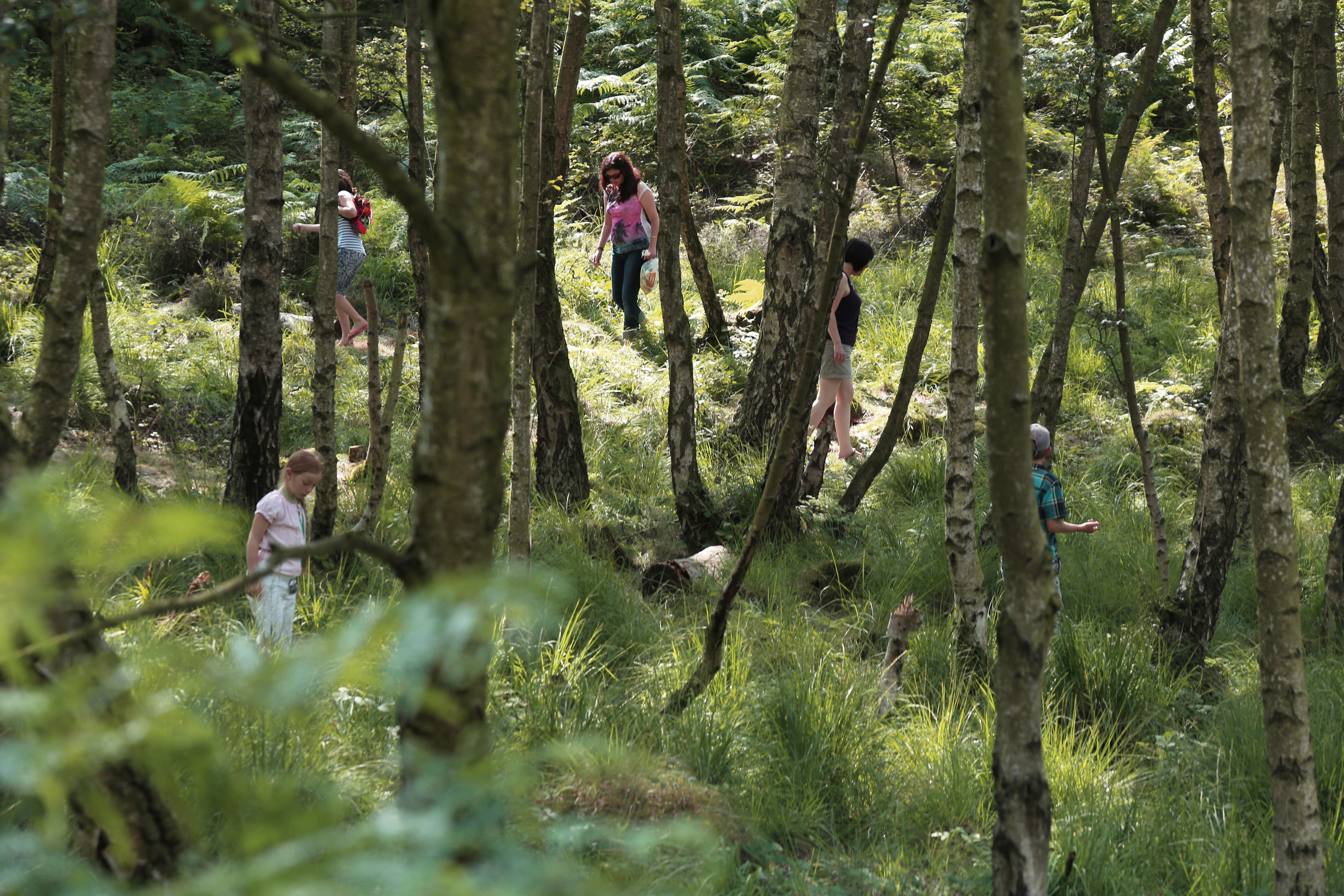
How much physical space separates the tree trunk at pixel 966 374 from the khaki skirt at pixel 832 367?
3.22m

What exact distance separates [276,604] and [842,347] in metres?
4.98

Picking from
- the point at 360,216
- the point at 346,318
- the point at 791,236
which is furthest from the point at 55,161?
the point at 791,236

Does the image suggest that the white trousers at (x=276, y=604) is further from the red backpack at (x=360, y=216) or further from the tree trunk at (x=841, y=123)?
the red backpack at (x=360, y=216)

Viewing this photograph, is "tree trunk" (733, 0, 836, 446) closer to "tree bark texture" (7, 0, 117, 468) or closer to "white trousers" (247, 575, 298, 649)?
"white trousers" (247, 575, 298, 649)

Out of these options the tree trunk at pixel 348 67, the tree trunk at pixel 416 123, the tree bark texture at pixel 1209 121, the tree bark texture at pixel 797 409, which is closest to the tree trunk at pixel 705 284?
the tree trunk at pixel 348 67

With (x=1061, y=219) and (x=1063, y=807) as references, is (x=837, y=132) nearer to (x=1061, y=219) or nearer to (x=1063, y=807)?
(x=1063, y=807)

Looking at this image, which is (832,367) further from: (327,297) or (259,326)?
(259,326)

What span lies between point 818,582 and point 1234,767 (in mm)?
2572

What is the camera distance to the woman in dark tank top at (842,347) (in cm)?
779

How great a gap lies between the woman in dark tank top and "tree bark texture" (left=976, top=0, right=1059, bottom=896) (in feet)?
18.3

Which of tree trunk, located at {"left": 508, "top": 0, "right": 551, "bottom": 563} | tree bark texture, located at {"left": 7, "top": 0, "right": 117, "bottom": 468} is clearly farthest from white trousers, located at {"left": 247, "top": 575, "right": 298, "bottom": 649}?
tree bark texture, located at {"left": 7, "top": 0, "right": 117, "bottom": 468}

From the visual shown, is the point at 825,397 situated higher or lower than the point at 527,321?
lower

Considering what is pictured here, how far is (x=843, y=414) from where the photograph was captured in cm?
820

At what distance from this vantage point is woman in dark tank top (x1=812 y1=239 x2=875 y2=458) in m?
7.79
